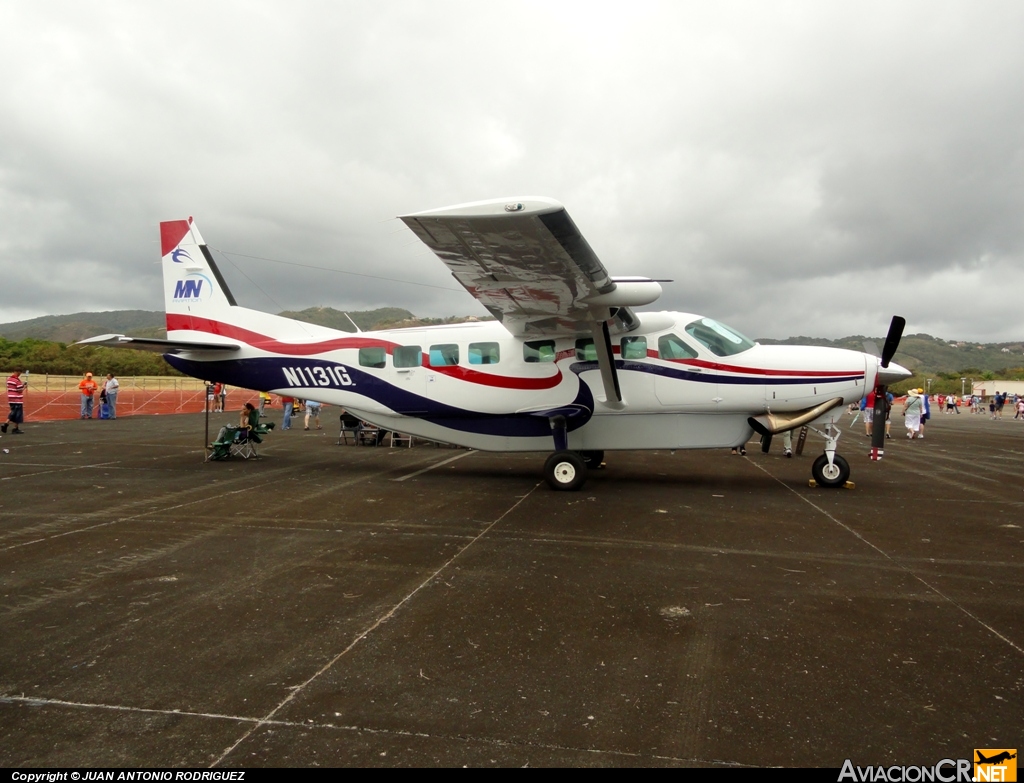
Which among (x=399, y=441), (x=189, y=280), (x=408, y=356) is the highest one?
(x=189, y=280)

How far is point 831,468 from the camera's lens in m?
9.62

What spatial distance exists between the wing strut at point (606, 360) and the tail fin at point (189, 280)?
7.74m

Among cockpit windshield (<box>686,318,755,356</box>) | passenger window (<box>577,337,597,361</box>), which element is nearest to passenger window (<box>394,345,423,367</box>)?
passenger window (<box>577,337,597,361</box>)

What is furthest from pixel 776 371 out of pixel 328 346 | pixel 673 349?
pixel 328 346

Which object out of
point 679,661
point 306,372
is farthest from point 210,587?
point 306,372

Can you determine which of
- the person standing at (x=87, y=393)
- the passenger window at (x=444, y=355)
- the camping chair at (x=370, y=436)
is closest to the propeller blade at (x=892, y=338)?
the passenger window at (x=444, y=355)

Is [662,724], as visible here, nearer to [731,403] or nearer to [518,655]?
[518,655]

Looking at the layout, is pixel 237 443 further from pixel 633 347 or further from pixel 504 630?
pixel 504 630

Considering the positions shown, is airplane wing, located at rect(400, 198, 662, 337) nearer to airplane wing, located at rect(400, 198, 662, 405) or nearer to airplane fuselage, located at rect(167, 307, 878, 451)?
airplane wing, located at rect(400, 198, 662, 405)

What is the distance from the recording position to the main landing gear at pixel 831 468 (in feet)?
31.4

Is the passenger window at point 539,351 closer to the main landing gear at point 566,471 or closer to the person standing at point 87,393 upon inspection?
the main landing gear at point 566,471

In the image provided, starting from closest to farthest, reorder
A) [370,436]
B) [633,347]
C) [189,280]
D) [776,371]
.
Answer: [776,371] → [633,347] → [189,280] → [370,436]

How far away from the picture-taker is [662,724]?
2.74 meters

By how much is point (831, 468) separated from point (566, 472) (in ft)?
14.4
